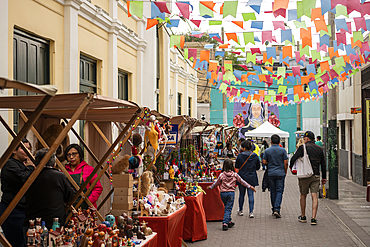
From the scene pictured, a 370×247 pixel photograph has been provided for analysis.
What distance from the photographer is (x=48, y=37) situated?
8477 mm

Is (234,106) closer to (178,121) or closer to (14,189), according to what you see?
(178,121)

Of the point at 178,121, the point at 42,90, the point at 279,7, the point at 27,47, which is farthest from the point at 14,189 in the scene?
the point at 279,7

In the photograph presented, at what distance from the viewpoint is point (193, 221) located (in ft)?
26.7

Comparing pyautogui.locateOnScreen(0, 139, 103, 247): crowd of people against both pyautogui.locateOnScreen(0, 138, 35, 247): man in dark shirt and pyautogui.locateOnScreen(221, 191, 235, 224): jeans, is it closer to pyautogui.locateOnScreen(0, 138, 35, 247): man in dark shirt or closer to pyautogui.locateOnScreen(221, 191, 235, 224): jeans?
pyautogui.locateOnScreen(0, 138, 35, 247): man in dark shirt

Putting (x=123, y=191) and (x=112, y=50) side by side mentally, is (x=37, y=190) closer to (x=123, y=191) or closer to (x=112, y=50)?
(x=123, y=191)

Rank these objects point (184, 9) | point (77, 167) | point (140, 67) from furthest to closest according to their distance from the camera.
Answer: point (140, 67), point (184, 9), point (77, 167)

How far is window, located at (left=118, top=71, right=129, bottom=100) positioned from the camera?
13.6 m

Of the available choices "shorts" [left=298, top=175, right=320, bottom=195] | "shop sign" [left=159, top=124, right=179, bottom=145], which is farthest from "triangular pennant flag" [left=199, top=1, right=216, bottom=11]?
"shorts" [left=298, top=175, right=320, bottom=195]

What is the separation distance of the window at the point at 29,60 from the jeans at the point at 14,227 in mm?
1994

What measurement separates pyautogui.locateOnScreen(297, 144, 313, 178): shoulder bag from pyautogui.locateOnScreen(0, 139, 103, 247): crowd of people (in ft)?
17.8

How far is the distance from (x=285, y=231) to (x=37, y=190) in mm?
6145

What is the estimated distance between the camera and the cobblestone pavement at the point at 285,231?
815 cm

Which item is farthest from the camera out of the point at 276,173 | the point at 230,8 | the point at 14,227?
the point at 276,173

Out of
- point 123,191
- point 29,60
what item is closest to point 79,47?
point 29,60
